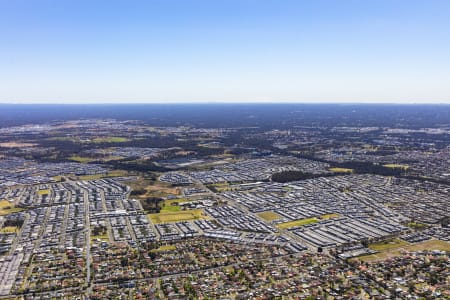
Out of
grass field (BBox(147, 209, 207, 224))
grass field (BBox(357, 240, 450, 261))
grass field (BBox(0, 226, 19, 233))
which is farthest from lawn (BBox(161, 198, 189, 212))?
grass field (BBox(357, 240, 450, 261))

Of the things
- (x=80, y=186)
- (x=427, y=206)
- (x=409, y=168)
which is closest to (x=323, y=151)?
(x=409, y=168)

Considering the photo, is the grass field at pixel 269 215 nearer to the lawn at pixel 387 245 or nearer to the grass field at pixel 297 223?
the grass field at pixel 297 223

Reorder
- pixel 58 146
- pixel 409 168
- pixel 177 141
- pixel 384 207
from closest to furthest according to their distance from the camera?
pixel 384 207 < pixel 409 168 < pixel 58 146 < pixel 177 141

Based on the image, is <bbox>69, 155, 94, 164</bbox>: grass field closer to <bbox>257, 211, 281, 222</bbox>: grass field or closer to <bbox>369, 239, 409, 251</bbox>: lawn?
<bbox>257, 211, 281, 222</bbox>: grass field

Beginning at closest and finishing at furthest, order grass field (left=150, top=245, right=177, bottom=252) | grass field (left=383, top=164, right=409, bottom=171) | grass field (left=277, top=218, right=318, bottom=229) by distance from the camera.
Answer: grass field (left=150, top=245, right=177, bottom=252), grass field (left=277, top=218, right=318, bottom=229), grass field (left=383, top=164, right=409, bottom=171)

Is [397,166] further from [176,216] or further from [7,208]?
[7,208]

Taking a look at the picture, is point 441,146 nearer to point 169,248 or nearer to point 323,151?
point 323,151
